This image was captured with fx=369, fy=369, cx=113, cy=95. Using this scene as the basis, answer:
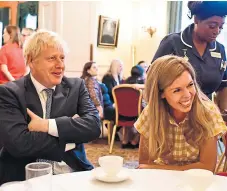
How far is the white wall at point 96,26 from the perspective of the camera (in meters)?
6.69

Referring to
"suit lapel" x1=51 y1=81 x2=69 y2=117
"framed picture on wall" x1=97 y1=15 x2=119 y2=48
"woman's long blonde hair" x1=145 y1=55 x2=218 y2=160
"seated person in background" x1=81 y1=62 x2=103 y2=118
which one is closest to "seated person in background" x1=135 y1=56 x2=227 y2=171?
"woman's long blonde hair" x1=145 y1=55 x2=218 y2=160

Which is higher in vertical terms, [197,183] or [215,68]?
[215,68]

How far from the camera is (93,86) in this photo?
5.40 m

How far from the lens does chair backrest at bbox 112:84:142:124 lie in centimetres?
500

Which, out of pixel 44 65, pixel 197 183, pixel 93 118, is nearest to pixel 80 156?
pixel 93 118

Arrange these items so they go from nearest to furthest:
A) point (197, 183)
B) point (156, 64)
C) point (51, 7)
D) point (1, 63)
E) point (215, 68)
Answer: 1. point (197, 183)
2. point (156, 64)
3. point (215, 68)
4. point (1, 63)
5. point (51, 7)

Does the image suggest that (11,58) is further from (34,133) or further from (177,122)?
(177,122)

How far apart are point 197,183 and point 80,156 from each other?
→ 0.96m

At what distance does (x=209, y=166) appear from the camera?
173cm

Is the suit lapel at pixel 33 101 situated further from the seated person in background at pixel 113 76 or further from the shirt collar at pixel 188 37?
the seated person in background at pixel 113 76

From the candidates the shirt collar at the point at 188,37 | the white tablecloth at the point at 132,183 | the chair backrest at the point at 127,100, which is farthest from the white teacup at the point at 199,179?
the chair backrest at the point at 127,100

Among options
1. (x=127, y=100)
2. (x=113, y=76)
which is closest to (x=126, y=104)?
(x=127, y=100)

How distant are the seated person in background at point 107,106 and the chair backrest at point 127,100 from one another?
0.36 meters

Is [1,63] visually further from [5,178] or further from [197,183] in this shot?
[197,183]
